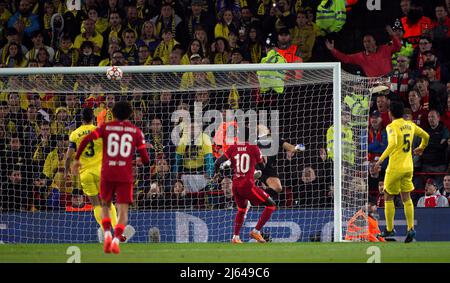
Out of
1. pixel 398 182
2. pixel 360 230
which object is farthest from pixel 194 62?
pixel 398 182

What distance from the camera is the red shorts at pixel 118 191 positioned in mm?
13023

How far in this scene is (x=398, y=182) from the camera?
1593 cm

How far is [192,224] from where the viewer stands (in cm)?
1778

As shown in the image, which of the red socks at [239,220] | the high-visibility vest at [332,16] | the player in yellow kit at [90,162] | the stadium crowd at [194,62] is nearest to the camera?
the player in yellow kit at [90,162]

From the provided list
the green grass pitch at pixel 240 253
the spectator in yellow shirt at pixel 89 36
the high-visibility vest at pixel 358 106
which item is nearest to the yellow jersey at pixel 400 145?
the green grass pitch at pixel 240 253

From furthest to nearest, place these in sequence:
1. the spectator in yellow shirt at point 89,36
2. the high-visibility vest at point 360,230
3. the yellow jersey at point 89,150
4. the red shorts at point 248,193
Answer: the spectator in yellow shirt at point 89,36, the high-visibility vest at point 360,230, the red shorts at point 248,193, the yellow jersey at point 89,150

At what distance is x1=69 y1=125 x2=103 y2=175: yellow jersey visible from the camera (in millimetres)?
15406

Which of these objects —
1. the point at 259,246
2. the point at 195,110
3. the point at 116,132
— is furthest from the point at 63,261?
the point at 195,110

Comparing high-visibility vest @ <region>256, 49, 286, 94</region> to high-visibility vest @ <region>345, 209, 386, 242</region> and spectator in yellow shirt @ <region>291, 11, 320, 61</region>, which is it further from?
high-visibility vest @ <region>345, 209, 386, 242</region>

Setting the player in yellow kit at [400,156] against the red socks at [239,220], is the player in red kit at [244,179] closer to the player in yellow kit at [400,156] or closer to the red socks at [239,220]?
the red socks at [239,220]

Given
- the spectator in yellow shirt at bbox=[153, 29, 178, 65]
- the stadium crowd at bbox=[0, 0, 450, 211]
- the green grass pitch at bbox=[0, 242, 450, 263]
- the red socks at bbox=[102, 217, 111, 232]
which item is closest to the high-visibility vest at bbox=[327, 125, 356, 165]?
the stadium crowd at bbox=[0, 0, 450, 211]

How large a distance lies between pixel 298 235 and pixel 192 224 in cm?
172

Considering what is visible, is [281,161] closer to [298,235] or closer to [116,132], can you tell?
[298,235]

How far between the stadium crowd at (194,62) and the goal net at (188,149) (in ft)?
0.12
